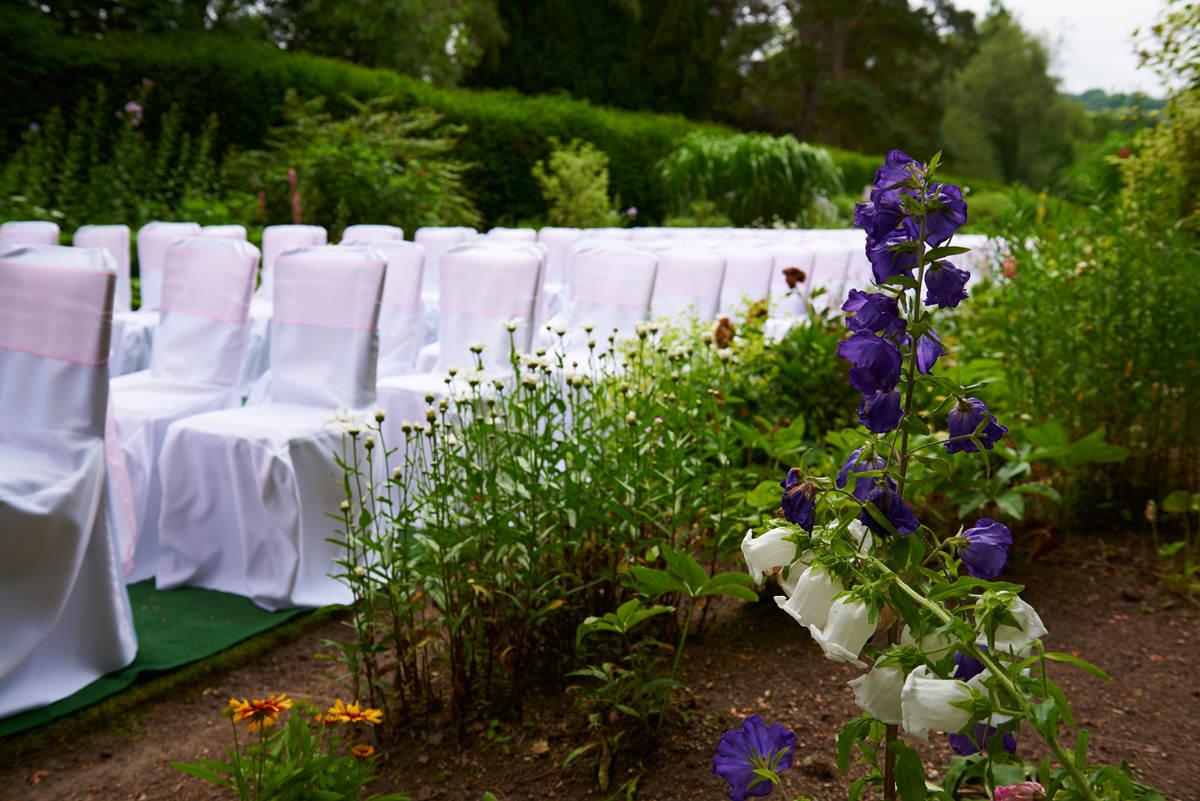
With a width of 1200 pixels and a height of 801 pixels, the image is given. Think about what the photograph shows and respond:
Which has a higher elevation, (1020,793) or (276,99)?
(276,99)

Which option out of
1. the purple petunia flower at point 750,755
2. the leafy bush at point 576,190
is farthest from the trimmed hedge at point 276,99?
the purple petunia flower at point 750,755

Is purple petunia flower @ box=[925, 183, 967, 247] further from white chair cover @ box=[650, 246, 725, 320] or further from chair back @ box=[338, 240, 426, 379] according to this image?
chair back @ box=[338, 240, 426, 379]

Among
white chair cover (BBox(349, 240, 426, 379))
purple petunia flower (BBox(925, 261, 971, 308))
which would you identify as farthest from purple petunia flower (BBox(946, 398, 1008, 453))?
white chair cover (BBox(349, 240, 426, 379))

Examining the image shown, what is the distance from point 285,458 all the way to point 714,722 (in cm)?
148

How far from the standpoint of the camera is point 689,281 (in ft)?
13.1

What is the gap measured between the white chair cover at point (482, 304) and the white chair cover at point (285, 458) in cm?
30

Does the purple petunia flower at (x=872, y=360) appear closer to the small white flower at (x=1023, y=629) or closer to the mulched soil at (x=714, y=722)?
the small white flower at (x=1023, y=629)

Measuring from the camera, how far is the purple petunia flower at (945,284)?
37.7 inches

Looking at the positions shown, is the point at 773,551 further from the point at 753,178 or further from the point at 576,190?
the point at 753,178

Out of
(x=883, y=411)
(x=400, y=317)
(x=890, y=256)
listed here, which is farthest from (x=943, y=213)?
(x=400, y=317)

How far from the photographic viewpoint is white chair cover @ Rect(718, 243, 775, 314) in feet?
14.4

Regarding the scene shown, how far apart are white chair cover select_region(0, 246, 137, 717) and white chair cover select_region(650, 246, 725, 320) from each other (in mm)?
2075

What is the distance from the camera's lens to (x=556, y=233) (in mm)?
5984

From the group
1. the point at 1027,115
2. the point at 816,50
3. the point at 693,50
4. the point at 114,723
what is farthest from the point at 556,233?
the point at 1027,115
